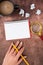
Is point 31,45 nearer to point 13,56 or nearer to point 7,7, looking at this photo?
point 13,56

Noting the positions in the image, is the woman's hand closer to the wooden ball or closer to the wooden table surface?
the wooden table surface

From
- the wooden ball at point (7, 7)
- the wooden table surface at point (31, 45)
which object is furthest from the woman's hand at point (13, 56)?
the wooden ball at point (7, 7)

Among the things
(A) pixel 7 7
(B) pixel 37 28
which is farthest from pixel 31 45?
(A) pixel 7 7

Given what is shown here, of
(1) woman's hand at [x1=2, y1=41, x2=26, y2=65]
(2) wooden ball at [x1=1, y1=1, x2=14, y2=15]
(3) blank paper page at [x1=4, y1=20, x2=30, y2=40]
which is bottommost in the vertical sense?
(1) woman's hand at [x1=2, y1=41, x2=26, y2=65]

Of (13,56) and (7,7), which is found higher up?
(7,7)

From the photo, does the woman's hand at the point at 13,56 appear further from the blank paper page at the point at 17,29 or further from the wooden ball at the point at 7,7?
the wooden ball at the point at 7,7

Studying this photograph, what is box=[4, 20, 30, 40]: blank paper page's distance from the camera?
1.59 meters

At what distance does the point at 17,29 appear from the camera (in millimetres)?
Result: 1599

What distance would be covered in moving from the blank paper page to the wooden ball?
0.07m

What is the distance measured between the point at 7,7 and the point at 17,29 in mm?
140

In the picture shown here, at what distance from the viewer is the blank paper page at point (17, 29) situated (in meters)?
1.59

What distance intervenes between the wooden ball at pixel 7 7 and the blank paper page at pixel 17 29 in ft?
0.22

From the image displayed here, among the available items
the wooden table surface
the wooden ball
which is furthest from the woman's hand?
the wooden ball

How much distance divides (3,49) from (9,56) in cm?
5
